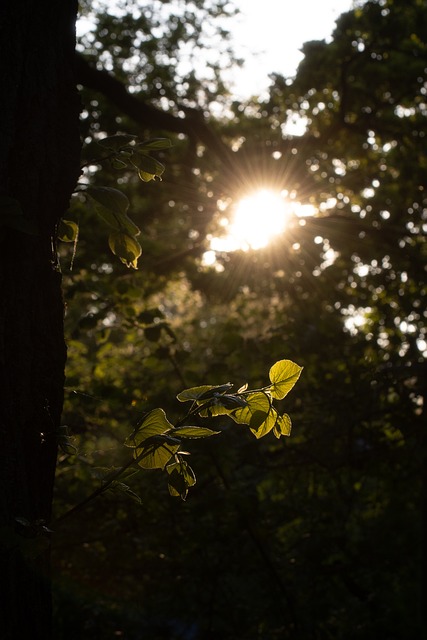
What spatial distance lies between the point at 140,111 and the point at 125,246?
5.53 metres

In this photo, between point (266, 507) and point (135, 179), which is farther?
point (135, 179)

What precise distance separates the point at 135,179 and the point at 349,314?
829 cm

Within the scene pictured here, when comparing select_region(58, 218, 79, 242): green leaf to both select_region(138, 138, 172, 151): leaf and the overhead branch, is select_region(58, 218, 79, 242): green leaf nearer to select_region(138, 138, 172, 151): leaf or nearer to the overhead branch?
select_region(138, 138, 172, 151): leaf

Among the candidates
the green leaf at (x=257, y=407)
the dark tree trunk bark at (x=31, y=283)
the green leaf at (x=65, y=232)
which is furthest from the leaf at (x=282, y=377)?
the green leaf at (x=65, y=232)

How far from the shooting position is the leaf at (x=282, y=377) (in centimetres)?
133

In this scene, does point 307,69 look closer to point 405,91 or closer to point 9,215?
point 405,91

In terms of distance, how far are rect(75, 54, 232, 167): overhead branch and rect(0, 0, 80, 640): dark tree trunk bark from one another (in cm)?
456

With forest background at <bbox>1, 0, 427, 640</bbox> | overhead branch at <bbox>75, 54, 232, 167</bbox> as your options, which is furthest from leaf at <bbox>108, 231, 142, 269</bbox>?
overhead branch at <bbox>75, 54, 232, 167</bbox>

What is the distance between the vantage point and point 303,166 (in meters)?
10.6

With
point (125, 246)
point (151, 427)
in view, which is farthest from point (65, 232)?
point (151, 427)

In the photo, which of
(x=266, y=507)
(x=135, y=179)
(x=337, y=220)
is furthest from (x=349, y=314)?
(x=135, y=179)

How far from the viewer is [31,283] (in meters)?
1.56

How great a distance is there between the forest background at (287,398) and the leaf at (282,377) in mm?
385

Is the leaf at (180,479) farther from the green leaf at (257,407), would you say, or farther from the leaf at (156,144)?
the leaf at (156,144)
